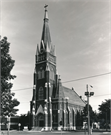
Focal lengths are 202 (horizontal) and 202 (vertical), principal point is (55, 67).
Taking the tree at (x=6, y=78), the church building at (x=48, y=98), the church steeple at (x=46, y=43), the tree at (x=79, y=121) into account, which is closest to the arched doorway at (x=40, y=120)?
the church building at (x=48, y=98)

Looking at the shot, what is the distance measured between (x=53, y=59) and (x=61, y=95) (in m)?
16.4

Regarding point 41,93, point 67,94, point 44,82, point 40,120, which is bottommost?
point 40,120

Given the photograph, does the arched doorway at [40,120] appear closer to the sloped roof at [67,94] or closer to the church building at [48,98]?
the church building at [48,98]

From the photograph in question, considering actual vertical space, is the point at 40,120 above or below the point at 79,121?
above

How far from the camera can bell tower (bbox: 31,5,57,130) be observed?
6929 centimetres

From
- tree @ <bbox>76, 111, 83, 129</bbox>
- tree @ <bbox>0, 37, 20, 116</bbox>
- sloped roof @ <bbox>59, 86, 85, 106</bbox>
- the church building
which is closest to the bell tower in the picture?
the church building

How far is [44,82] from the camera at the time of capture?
7444 centimetres

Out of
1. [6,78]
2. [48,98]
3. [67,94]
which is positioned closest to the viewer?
[6,78]

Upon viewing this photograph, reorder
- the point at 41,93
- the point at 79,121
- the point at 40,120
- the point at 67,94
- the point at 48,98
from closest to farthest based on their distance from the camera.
→ the point at 40,120
the point at 48,98
the point at 41,93
the point at 79,121
the point at 67,94

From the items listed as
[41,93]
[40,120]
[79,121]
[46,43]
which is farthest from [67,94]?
[46,43]

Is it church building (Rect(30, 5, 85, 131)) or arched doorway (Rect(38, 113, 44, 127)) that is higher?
church building (Rect(30, 5, 85, 131))

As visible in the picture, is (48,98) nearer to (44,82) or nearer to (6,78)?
(44,82)

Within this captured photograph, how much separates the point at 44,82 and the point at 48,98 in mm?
6407

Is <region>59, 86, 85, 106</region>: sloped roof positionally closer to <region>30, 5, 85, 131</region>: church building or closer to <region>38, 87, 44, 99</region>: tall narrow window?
<region>30, 5, 85, 131</region>: church building
